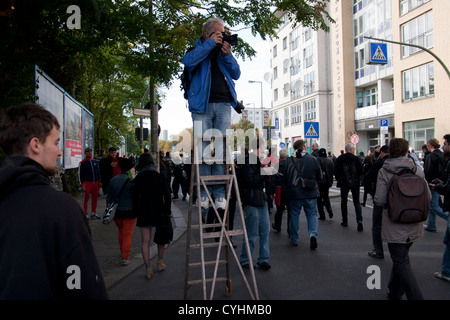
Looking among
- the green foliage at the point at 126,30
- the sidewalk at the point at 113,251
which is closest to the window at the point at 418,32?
the green foliage at the point at 126,30

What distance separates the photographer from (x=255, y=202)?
5.69 meters

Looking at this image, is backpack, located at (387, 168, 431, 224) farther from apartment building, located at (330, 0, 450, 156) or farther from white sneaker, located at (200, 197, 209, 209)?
apartment building, located at (330, 0, 450, 156)

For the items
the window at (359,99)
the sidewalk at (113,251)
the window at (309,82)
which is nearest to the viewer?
the sidewalk at (113,251)

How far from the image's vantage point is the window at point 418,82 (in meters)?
24.2

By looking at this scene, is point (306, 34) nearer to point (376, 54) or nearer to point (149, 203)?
point (376, 54)

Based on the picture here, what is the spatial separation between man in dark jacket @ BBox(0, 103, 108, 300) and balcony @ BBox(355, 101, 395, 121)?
31.9 meters

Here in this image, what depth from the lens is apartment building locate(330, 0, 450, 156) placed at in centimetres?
2341

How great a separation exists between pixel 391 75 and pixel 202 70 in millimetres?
30503

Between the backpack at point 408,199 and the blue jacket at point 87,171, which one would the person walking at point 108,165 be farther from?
the backpack at point 408,199

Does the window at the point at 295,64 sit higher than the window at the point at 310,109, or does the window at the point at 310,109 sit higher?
the window at the point at 295,64

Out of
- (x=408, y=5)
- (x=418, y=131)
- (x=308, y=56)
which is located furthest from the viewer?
(x=308, y=56)

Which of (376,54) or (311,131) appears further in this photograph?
(311,131)

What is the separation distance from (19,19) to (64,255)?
19.5ft

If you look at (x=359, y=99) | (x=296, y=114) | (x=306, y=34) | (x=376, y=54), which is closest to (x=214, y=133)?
(x=376, y=54)
